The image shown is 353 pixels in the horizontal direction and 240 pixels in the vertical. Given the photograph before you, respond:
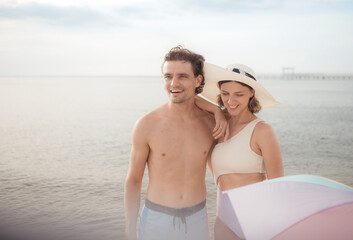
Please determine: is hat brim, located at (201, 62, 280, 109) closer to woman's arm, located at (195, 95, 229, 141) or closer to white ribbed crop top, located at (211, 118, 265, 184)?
woman's arm, located at (195, 95, 229, 141)

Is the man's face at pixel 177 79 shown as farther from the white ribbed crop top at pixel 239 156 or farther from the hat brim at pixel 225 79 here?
the white ribbed crop top at pixel 239 156

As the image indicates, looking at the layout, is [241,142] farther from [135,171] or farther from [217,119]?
[135,171]

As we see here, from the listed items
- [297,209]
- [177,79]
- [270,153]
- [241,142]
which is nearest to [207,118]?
[241,142]

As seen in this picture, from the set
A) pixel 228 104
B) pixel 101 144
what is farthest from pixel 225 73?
pixel 101 144

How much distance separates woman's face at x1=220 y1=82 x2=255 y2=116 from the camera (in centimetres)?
344

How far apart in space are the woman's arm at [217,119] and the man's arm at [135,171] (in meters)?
0.69

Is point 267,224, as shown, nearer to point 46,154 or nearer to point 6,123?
point 46,154

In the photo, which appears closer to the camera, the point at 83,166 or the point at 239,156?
the point at 239,156

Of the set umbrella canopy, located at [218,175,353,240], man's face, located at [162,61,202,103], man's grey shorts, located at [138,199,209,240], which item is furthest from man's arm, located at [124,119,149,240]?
umbrella canopy, located at [218,175,353,240]

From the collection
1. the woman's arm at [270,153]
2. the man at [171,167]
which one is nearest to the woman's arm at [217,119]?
the man at [171,167]

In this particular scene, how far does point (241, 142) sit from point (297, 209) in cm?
129

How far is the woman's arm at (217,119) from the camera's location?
326 centimetres

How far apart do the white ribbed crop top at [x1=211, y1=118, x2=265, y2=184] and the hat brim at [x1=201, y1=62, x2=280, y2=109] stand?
39 cm

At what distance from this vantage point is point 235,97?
3.47 m
